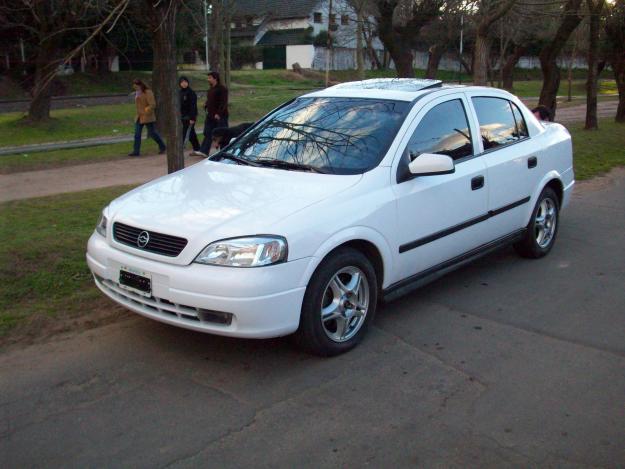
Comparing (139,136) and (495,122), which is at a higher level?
(495,122)

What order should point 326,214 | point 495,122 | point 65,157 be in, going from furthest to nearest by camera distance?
point 65,157 → point 495,122 → point 326,214

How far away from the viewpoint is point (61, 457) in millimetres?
3348

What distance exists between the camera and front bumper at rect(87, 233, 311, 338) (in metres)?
3.96

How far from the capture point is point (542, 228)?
678 centimetres

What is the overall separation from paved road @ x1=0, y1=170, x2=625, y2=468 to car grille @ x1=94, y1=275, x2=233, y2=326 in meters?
0.36

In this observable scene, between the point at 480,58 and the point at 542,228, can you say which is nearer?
the point at 542,228

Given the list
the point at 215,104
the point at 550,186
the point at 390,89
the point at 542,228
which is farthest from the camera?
the point at 215,104

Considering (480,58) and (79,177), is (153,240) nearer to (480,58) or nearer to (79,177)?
(79,177)

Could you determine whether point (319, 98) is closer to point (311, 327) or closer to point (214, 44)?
point (311, 327)

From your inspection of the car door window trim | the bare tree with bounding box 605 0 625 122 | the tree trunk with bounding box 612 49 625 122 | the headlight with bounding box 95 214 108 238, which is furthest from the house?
the headlight with bounding box 95 214 108 238

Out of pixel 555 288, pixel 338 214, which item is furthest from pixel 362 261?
pixel 555 288

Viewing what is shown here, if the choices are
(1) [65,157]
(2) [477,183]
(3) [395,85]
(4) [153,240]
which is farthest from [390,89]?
(1) [65,157]

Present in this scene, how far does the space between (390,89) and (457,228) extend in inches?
50.9

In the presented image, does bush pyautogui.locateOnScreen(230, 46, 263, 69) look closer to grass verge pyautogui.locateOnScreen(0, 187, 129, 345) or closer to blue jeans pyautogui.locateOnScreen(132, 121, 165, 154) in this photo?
blue jeans pyautogui.locateOnScreen(132, 121, 165, 154)
